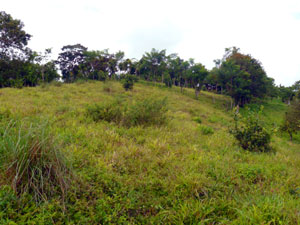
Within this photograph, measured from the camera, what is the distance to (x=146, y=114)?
20.6ft

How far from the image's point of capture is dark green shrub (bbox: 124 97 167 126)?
6137 millimetres

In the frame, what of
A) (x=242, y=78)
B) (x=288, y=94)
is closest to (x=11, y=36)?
(x=242, y=78)

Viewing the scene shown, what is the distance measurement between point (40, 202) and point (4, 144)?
3.15 feet

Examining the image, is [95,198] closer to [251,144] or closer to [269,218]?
[269,218]

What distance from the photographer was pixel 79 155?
3.29 metres

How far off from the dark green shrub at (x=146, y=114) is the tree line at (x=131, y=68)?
17.0 meters

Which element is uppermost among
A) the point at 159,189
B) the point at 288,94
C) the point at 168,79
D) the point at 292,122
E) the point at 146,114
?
the point at 288,94

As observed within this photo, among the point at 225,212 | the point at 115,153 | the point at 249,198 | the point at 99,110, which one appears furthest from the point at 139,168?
the point at 99,110

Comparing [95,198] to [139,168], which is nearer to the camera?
[95,198]

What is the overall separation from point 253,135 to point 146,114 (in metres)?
3.47

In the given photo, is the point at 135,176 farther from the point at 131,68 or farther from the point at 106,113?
the point at 131,68

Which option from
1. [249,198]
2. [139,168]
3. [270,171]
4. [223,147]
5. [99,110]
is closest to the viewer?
[249,198]

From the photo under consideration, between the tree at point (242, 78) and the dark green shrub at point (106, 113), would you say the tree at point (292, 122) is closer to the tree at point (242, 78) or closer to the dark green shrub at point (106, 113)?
the tree at point (242, 78)

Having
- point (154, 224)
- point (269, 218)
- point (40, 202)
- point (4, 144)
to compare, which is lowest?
point (154, 224)
